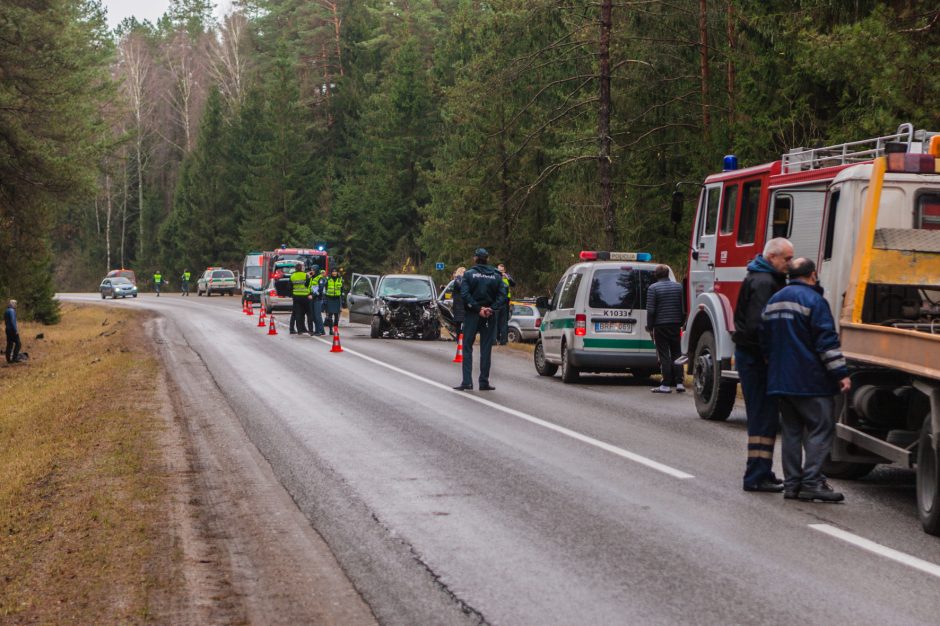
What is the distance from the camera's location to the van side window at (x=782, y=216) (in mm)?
13078

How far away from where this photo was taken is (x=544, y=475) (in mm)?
10109

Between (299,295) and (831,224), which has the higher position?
(831,224)

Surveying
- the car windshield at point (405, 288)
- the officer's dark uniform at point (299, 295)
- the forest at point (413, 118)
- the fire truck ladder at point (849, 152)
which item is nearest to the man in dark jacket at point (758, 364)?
the fire truck ladder at point (849, 152)

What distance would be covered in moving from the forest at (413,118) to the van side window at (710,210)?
6346mm

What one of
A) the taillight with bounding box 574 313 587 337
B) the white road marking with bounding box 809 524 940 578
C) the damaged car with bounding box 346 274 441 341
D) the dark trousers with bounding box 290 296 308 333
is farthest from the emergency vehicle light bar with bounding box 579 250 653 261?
the dark trousers with bounding box 290 296 308 333

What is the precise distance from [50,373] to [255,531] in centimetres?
2042

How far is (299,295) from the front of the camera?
32.2 metres

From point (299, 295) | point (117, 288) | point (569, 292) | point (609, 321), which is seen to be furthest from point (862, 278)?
point (117, 288)

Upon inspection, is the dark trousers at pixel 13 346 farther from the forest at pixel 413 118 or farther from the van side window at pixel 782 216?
the van side window at pixel 782 216

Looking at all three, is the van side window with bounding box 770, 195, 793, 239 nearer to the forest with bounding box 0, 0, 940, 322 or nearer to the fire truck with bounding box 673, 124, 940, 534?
the fire truck with bounding box 673, 124, 940, 534

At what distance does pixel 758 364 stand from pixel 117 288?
68717 mm

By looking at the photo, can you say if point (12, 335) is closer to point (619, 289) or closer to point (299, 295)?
point (299, 295)

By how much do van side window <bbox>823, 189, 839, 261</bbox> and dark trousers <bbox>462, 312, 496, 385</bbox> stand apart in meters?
6.74

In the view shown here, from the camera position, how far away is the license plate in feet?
62.6
